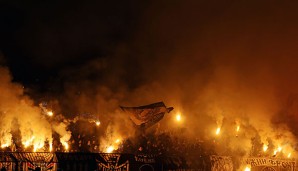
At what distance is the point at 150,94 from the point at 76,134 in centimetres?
690

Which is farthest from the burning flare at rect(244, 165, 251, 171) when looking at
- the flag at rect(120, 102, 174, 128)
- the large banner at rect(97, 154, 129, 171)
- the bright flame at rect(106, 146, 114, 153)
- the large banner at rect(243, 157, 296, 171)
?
the bright flame at rect(106, 146, 114, 153)

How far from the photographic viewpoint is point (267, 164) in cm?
1605

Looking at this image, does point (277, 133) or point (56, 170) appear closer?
point (56, 170)

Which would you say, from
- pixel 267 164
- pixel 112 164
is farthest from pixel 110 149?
pixel 267 164

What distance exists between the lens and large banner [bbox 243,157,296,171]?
15.9 m

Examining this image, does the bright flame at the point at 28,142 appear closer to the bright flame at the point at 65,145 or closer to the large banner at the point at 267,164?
the bright flame at the point at 65,145

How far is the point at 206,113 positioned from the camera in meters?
22.0

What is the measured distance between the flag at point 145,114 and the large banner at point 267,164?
390cm

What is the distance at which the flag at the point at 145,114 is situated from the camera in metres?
17.3

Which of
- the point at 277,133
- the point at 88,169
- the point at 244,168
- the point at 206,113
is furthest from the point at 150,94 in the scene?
the point at 88,169

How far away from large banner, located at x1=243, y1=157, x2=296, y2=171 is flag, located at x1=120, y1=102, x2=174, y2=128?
153 inches

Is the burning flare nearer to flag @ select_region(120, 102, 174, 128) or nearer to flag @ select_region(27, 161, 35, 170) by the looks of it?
flag @ select_region(120, 102, 174, 128)

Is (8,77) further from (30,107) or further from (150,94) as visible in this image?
(150,94)

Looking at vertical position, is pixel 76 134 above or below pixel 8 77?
below
